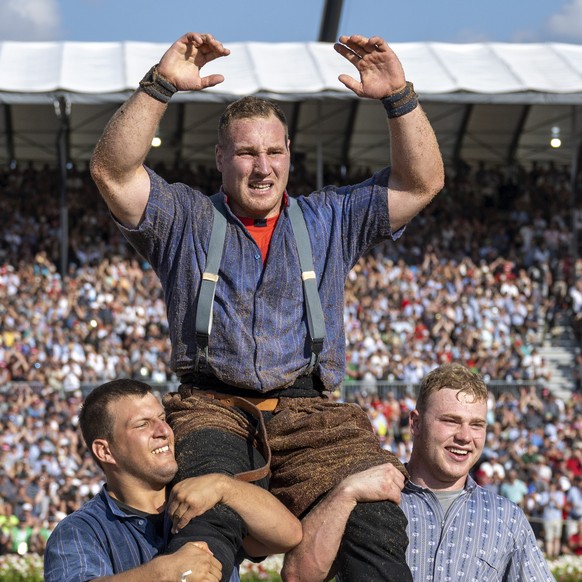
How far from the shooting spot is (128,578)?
11.5 feet

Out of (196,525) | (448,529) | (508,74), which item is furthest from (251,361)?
(508,74)

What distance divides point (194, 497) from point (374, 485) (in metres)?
0.58

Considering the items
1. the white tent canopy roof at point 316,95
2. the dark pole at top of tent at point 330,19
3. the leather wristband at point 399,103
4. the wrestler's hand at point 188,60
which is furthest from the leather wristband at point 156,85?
the dark pole at top of tent at point 330,19

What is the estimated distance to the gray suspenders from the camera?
157 inches

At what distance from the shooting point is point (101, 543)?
3838 millimetres

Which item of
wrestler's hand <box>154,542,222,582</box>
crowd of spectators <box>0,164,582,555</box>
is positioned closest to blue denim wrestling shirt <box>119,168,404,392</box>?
wrestler's hand <box>154,542,222,582</box>

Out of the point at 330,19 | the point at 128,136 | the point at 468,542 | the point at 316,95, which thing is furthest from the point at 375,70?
the point at 330,19

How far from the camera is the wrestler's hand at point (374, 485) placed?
3.83 metres

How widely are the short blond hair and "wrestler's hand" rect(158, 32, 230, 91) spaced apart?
128cm

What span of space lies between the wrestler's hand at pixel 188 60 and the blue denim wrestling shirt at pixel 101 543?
1.32 m

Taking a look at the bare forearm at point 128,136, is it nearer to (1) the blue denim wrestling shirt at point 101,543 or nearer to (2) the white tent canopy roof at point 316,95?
(1) the blue denim wrestling shirt at point 101,543

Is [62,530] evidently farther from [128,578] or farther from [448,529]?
[448,529]

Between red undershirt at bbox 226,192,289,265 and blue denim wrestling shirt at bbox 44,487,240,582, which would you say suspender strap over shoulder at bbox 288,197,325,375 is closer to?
red undershirt at bbox 226,192,289,265

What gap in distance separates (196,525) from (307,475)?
0.50m
